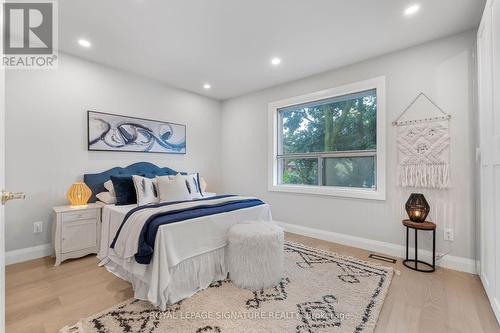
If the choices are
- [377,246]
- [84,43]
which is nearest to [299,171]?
[377,246]

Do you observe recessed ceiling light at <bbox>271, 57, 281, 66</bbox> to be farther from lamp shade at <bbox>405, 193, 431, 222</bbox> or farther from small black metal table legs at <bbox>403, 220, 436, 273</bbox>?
small black metal table legs at <bbox>403, 220, 436, 273</bbox>

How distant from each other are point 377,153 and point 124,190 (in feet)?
10.7

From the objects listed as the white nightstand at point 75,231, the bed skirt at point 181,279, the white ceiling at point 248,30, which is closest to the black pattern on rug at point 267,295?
the bed skirt at point 181,279

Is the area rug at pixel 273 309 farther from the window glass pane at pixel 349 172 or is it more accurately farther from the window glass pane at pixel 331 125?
the window glass pane at pixel 331 125

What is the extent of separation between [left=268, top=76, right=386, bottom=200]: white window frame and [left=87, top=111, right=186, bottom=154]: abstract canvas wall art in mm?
1655

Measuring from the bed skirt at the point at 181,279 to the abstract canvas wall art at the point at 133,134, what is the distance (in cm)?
181

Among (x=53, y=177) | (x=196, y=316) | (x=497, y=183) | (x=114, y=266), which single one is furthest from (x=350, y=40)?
(x=53, y=177)

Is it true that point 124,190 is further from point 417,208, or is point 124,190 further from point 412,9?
point 412,9

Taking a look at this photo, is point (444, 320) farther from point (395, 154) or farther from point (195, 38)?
point (195, 38)

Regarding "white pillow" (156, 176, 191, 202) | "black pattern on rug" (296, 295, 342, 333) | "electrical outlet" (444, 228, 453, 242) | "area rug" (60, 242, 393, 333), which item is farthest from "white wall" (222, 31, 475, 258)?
"white pillow" (156, 176, 191, 202)

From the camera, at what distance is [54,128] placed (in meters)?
2.94

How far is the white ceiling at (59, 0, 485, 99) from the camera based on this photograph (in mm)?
2166

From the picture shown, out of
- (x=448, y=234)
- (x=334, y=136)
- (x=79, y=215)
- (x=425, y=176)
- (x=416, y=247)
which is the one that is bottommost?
(x=416, y=247)

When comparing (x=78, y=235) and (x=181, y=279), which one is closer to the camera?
(x=181, y=279)
